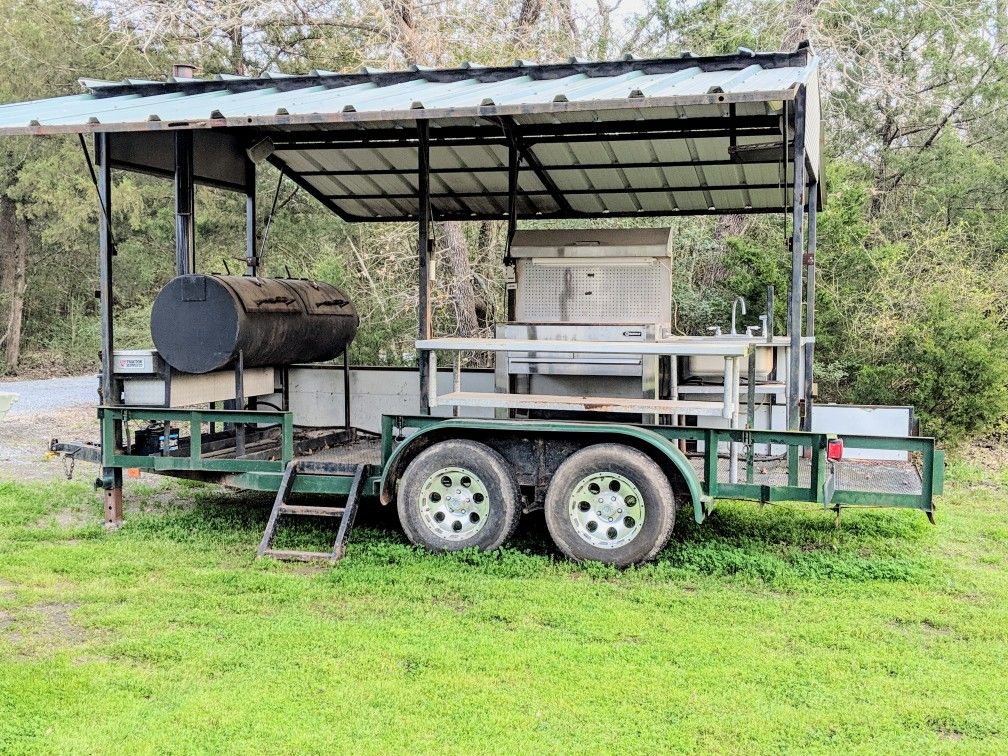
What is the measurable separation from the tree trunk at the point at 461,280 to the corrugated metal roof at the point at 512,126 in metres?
3.27

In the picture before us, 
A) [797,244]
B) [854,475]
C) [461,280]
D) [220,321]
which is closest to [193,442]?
[220,321]

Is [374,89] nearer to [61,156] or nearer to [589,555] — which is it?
[589,555]

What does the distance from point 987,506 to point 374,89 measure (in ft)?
20.3

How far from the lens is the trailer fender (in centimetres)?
621

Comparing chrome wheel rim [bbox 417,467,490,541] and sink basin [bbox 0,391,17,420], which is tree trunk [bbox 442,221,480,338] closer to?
chrome wheel rim [bbox 417,467,490,541]

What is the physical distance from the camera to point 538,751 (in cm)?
374

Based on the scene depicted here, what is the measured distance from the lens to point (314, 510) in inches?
267

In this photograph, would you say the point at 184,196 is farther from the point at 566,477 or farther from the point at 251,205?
Result: the point at 566,477

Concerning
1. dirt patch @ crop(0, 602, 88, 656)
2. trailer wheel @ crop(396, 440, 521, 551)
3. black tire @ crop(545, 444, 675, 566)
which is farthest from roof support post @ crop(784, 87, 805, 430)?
dirt patch @ crop(0, 602, 88, 656)

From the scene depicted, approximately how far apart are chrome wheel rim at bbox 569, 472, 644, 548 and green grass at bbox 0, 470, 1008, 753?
26cm

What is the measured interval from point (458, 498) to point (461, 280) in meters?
7.69

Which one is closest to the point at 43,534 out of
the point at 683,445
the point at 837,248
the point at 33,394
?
the point at 683,445

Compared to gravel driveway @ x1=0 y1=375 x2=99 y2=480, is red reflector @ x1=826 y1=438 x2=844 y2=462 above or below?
above

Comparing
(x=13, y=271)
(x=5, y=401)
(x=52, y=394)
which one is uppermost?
(x=13, y=271)
